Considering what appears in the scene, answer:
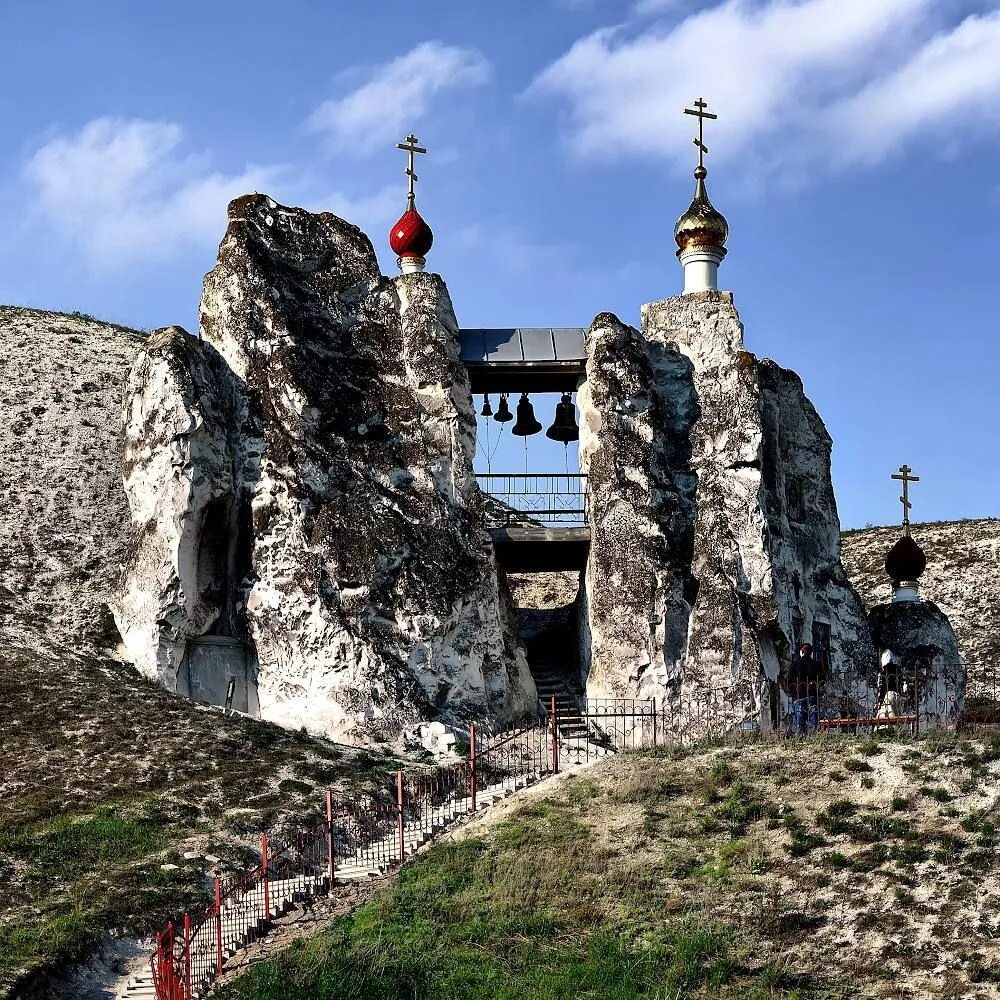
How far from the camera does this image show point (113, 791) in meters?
30.1

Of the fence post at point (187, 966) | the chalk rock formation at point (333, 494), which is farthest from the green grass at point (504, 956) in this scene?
the chalk rock formation at point (333, 494)

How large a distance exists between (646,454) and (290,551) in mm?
7425

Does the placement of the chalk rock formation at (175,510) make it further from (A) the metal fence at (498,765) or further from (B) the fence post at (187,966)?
(B) the fence post at (187,966)

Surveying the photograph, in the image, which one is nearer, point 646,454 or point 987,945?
point 987,945

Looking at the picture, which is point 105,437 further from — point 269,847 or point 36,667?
point 269,847

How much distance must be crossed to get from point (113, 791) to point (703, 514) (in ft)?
43.2

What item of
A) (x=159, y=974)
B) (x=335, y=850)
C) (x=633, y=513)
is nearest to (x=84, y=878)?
(x=335, y=850)

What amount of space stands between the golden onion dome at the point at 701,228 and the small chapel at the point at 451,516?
0.06 m

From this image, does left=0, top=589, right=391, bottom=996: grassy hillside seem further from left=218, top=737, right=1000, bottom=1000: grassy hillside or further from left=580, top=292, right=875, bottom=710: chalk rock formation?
left=580, top=292, right=875, bottom=710: chalk rock formation

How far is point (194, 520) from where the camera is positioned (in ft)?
119

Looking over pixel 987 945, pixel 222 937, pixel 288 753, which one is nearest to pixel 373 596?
pixel 288 753

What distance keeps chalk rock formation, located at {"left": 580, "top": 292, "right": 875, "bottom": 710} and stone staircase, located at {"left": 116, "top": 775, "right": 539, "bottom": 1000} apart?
624 cm

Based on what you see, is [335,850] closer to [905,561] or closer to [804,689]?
[804,689]

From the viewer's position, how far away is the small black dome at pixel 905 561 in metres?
40.0
